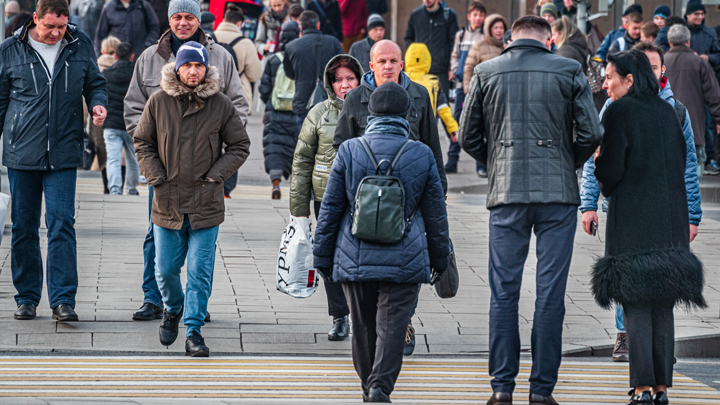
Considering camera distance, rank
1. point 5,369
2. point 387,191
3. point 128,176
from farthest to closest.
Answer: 1. point 128,176
2. point 5,369
3. point 387,191

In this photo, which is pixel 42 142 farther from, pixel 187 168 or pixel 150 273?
pixel 187 168

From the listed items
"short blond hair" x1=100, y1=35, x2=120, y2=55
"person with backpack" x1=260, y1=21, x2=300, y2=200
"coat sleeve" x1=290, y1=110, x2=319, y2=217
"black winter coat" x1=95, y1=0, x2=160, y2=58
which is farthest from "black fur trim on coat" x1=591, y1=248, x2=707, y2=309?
"black winter coat" x1=95, y1=0, x2=160, y2=58

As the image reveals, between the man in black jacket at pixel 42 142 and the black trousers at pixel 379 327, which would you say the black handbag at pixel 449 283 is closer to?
the black trousers at pixel 379 327

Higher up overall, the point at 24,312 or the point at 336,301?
the point at 336,301

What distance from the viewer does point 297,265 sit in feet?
22.7

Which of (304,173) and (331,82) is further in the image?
(331,82)

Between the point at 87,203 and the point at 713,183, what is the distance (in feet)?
24.5

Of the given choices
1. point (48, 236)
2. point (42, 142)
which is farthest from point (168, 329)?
point (42, 142)

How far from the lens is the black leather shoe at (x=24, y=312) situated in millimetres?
7211

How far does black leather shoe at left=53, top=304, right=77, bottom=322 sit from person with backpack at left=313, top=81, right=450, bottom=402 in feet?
7.19

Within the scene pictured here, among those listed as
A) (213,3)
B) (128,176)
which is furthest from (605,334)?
(213,3)

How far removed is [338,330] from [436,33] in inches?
382

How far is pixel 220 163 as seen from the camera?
21.7 ft

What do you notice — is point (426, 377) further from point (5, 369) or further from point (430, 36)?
point (430, 36)
